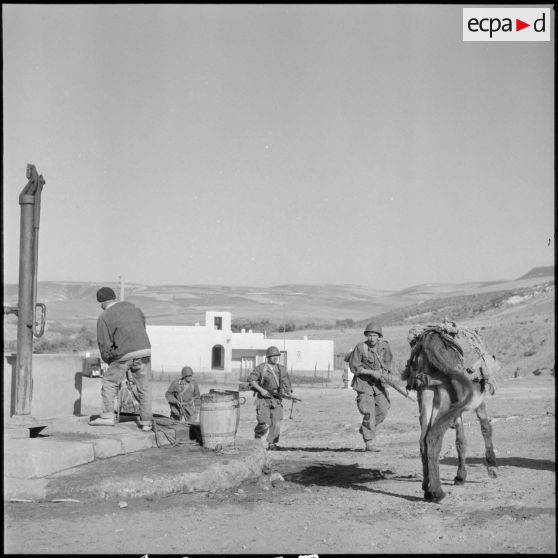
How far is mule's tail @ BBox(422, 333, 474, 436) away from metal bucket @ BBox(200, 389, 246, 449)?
97.4 inches

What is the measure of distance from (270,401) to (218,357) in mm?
37190

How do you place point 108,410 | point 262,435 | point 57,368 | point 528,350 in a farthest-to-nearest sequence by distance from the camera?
point 528,350 < point 262,435 < point 57,368 < point 108,410

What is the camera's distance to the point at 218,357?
48.9 metres

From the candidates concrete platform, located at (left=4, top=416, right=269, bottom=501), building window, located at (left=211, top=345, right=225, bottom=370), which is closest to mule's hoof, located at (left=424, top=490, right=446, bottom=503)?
concrete platform, located at (left=4, top=416, right=269, bottom=501)

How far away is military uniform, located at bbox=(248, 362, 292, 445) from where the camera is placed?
12.0m

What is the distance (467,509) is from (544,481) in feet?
5.17

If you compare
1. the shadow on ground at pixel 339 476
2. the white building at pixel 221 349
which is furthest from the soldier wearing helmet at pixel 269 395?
the white building at pixel 221 349

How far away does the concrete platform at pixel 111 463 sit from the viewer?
7.46 meters

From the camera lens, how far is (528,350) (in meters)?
42.2

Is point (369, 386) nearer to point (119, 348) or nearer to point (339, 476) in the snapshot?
point (339, 476)

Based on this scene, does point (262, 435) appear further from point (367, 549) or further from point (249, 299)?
point (249, 299)

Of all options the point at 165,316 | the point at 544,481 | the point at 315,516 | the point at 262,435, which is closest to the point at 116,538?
the point at 315,516

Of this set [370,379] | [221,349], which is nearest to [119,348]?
[370,379]

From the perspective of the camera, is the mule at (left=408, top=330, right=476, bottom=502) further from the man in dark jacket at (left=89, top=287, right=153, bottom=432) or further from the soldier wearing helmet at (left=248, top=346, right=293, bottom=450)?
the soldier wearing helmet at (left=248, top=346, right=293, bottom=450)
